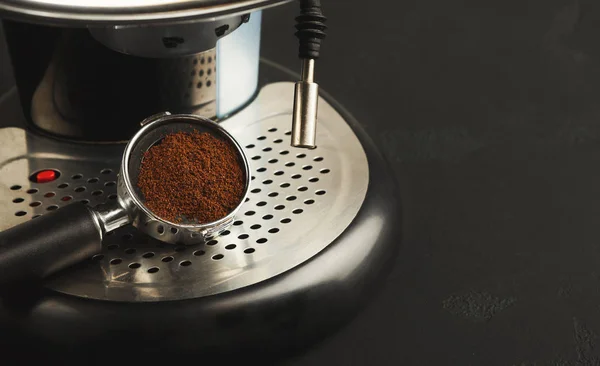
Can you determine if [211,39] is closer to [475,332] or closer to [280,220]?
[280,220]

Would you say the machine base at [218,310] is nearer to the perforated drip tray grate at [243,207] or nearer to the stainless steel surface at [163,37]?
the perforated drip tray grate at [243,207]

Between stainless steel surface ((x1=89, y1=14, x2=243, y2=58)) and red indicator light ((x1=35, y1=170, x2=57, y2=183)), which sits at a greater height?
stainless steel surface ((x1=89, y1=14, x2=243, y2=58))

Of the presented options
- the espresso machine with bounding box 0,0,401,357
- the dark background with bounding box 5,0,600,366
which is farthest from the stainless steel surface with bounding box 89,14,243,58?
the dark background with bounding box 5,0,600,366

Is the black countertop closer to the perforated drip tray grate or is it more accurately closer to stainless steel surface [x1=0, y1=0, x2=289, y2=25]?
the perforated drip tray grate

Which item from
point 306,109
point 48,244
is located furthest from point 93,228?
point 306,109

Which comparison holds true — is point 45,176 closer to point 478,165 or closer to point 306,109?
point 306,109

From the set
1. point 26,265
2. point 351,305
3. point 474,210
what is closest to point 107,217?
point 26,265

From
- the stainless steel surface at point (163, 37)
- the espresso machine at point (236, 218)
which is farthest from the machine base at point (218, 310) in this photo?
the stainless steel surface at point (163, 37)
